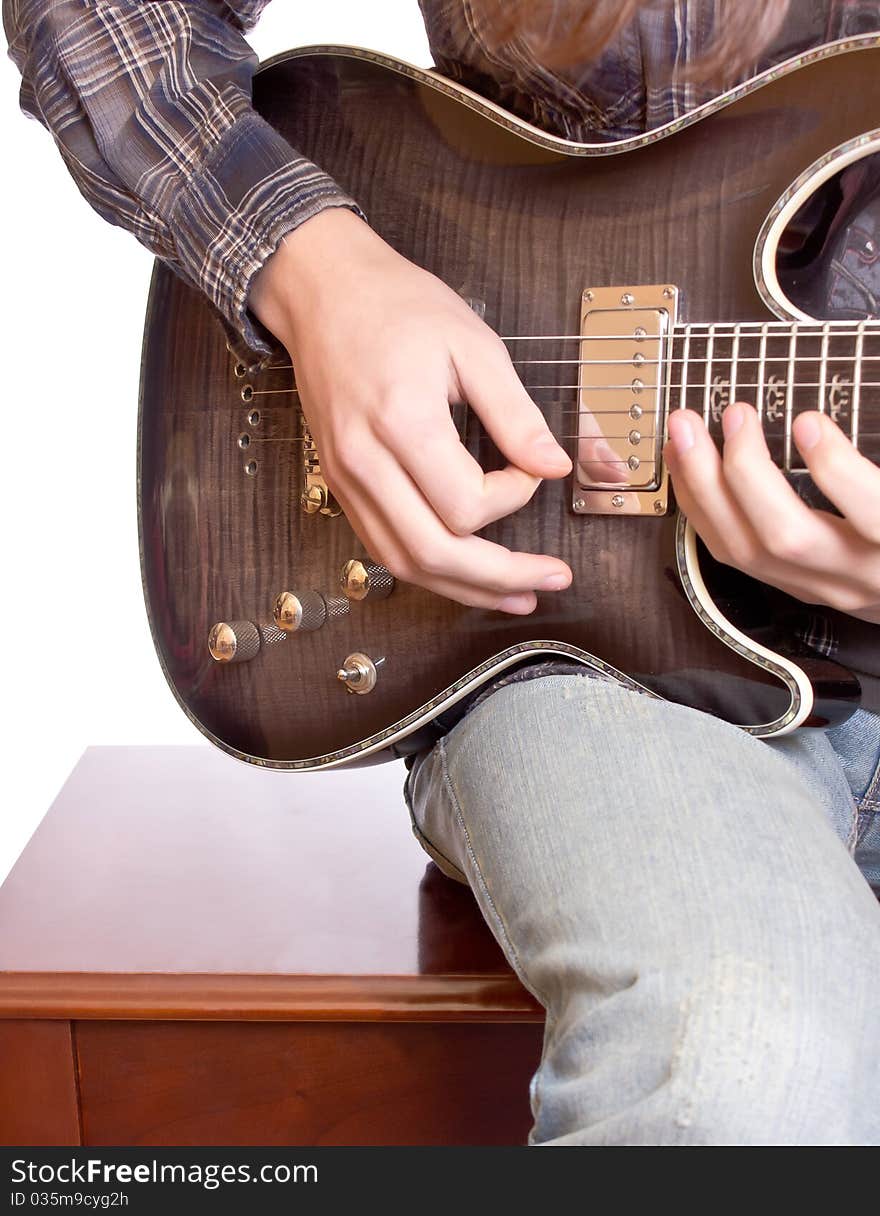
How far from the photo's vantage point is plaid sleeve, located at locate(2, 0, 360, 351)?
30.8 inches

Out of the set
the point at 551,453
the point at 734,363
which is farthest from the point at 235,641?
the point at 734,363

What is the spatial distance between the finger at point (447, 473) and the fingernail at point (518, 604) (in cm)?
7

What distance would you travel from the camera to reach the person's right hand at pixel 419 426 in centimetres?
68

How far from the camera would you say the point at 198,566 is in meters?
0.90

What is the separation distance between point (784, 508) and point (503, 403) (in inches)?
6.9

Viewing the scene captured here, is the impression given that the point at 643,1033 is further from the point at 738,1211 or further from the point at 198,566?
the point at 198,566

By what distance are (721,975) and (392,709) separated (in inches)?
14.0

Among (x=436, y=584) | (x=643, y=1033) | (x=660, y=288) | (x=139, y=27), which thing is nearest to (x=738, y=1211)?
(x=643, y=1033)

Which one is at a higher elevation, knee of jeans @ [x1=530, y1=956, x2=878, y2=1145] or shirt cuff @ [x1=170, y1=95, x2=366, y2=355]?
shirt cuff @ [x1=170, y1=95, x2=366, y2=355]

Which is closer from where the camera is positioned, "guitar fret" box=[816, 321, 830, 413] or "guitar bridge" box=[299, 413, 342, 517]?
"guitar fret" box=[816, 321, 830, 413]

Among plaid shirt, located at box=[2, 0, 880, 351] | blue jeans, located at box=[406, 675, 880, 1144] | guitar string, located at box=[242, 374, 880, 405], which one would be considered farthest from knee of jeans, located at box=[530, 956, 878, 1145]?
plaid shirt, located at box=[2, 0, 880, 351]

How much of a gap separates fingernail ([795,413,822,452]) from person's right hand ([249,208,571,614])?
14 centimetres

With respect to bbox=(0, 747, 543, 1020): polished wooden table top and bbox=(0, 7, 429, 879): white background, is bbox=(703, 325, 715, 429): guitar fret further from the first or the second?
bbox=(0, 7, 429, 879): white background

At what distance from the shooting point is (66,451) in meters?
1.77
